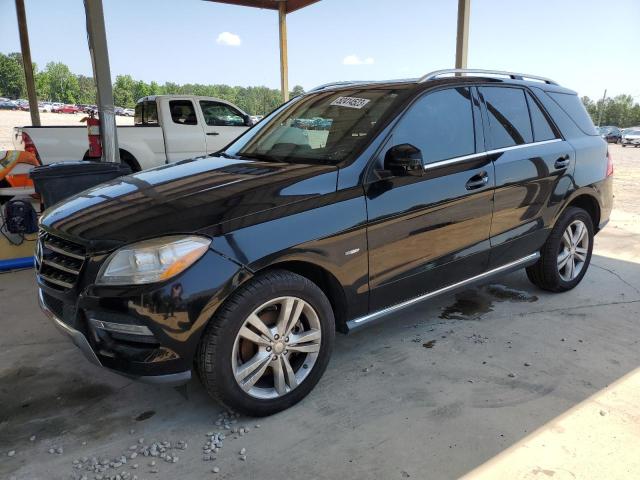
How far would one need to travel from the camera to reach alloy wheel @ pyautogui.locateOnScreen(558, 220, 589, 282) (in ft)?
13.8

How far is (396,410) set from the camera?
2668 mm

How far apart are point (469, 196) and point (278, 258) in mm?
1478

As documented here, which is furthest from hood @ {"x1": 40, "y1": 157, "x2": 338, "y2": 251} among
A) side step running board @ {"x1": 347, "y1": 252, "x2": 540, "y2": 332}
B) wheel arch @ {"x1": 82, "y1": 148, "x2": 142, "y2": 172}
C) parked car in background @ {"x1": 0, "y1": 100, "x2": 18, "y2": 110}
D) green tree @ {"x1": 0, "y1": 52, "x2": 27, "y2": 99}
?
green tree @ {"x1": 0, "y1": 52, "x2": 27, "y2": 99}

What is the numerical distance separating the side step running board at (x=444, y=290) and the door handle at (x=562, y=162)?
706 millimetres

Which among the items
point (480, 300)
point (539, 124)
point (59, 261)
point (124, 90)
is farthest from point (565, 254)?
point (124, 90)

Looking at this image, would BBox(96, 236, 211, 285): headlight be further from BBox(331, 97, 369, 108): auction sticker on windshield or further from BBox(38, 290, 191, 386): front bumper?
BBox(331, 97, 369, 108): auction sticker on windshield

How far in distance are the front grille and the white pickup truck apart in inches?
244

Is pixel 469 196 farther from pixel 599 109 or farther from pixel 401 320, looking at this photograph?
pixel 599 109

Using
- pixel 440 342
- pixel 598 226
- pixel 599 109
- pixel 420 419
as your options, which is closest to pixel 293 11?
pixel 598 226

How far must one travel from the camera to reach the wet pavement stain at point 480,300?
3943mm

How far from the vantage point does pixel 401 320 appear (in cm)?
382

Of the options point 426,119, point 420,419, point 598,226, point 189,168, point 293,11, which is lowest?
point 420,419

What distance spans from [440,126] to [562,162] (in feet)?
4.26

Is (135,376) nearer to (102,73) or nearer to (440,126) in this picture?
(440,126)
